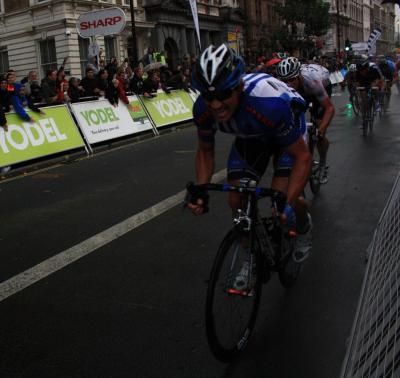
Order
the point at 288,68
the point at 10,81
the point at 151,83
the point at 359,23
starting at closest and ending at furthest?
1. the point at 288,68
2. the point at 10,81
3. the point at 151,83
4. the point at 359,23

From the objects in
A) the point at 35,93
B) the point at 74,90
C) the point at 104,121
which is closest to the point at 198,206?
the point at 104,121

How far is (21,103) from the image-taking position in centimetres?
1098

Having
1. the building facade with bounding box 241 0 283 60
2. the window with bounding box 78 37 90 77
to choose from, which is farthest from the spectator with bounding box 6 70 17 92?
the building facade with bounding box 241 0 283 60

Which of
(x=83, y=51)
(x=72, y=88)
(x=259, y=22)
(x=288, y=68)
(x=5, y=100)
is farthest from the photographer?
(x=259, y=22)

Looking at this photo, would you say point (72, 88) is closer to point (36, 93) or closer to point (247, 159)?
point (36, 93)

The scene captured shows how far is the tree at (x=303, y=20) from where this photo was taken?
48219mm

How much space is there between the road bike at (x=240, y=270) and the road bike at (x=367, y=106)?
9.56m

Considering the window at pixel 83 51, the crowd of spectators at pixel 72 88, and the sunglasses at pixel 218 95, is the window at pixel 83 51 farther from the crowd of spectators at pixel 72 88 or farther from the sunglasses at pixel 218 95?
the sunglasses at pixel 218 95

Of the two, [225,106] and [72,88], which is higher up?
[72,88]

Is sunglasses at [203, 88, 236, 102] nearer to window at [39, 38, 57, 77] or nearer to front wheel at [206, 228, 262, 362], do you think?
front wheel at [206, 228, 262, 362]

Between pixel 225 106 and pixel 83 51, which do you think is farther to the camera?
pixel 83 51

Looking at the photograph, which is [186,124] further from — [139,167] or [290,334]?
[290,334]

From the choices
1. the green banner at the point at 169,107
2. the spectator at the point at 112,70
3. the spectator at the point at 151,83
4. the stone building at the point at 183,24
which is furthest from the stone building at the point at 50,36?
the spectator at the point at 151,83

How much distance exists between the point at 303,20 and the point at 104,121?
133 ft
